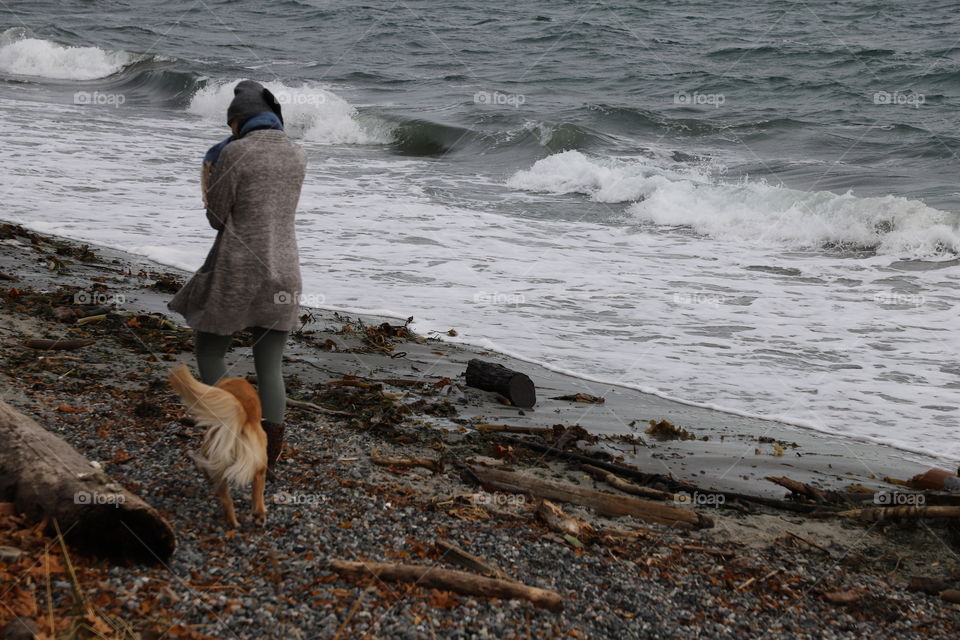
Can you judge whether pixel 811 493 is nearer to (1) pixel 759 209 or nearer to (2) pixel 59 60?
(1) pixel 759 209

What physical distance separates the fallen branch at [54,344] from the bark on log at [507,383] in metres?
2.87

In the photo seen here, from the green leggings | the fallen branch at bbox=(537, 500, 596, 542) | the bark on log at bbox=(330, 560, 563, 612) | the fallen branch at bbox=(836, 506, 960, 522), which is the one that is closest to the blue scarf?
the green leggings

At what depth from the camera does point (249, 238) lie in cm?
413

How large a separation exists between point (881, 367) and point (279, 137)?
20.0 ft

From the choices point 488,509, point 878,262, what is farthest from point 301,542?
point 878,262

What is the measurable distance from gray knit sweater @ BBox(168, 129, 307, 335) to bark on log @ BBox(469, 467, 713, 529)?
5.10 feet

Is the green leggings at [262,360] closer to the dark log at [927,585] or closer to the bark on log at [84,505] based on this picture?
the bark on log at [84,505]

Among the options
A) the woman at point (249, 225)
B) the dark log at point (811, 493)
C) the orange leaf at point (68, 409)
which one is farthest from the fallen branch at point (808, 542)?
the orange leaf at point (68, 409)

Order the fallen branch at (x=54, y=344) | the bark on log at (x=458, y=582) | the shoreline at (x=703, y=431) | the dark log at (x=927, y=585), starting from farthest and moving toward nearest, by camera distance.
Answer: the fallen branch at (x=54, y=344) → the shoreline at (x=703, y=431) → the dark log at (x=927, y=585) → the bark on log at (x=458, y=582)

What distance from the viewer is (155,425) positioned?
4.91 metres

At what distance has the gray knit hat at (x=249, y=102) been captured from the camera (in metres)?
4.13

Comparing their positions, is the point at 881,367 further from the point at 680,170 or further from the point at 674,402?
the point at 680,170

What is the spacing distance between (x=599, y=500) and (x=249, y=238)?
2.31 m

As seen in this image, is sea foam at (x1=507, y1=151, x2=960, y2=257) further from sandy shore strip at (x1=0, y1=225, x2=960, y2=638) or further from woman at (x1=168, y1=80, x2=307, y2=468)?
woman at (x1=168, y1=80, x2=307, y2=468)
